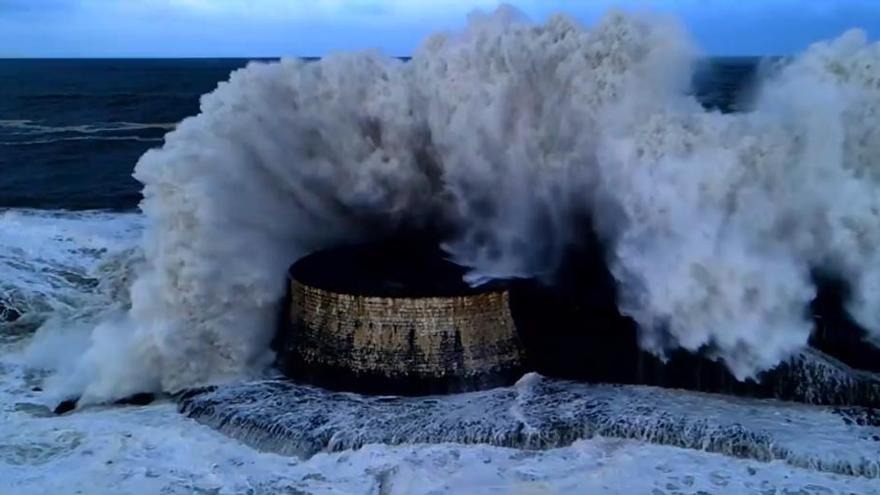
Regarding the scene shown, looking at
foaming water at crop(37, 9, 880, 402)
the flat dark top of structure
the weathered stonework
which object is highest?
foaming water at crop(37, 9, 880, 402)

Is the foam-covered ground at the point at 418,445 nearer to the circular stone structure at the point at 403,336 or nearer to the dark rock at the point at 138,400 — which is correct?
the dark rock at the point at 138,400

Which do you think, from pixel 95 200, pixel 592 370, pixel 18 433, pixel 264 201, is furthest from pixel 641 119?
pixel 95 200

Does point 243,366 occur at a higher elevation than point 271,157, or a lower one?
lower

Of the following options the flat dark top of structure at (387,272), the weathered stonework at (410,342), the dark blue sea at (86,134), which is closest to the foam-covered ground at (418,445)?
the weathered stonework at (410,342)

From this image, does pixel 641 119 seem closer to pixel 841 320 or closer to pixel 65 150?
pixel 841 320

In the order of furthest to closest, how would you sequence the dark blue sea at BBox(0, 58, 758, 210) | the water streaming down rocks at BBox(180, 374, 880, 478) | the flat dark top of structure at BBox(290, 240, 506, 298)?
the dark blue sea at BBox(0, 58, 758, 210) < the flat dark top of structure at BBox(290, 240, 506, 298) < the water streaming down rocks at BBox(180, 374, 880, 478)

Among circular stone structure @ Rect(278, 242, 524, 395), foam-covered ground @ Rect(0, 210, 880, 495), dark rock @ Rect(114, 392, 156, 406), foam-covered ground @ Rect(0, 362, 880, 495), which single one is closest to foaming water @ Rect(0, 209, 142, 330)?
foam-covered ground @ Rect(0, 210, 880, 495)

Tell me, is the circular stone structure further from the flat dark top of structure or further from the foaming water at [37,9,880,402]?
the foaming water at [37,9,880,402]
